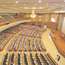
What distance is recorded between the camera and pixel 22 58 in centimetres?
176

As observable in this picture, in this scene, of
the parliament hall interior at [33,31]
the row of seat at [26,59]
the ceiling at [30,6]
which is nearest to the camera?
the row of seat at [26,59]

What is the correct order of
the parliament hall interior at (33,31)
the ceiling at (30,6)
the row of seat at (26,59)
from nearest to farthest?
the row of seat at (26,59)
the parliament hall interior at (33,31)
the ceiling at (30,6)

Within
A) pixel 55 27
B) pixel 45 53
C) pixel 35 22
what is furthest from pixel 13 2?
pixel 45 53

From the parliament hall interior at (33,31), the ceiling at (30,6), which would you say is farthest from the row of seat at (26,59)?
the ceiling at (30,6)

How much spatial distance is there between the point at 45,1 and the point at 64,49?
27.2 inches

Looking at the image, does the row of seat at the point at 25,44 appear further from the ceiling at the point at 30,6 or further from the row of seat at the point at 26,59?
the ceiling at the point at 30,6

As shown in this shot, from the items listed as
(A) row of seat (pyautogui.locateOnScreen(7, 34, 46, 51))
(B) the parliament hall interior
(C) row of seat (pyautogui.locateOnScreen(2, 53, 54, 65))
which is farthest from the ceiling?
(C) row of seat (pyautogui.locateOnScreen(2, 53, 54, 65))

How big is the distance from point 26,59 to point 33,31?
16.3 inches

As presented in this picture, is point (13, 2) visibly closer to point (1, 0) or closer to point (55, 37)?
point (1, 0)

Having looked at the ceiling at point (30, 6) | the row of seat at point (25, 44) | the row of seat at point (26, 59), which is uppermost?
the ceiling at point (30, 6)

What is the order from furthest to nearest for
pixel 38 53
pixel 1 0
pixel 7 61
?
pixel 1 0, pixel 38 53, pixel 7 61

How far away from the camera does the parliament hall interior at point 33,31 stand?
182 centimetres

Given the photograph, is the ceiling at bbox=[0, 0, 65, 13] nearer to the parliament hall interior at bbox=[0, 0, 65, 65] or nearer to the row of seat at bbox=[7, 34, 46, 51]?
the parliament hall interior at bbox=[0, 0, 65, 65]

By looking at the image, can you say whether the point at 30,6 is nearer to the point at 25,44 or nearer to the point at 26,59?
the point at 25,44
